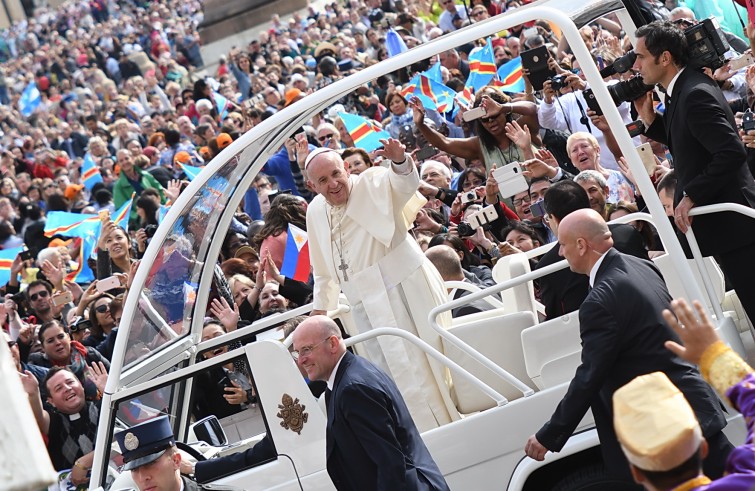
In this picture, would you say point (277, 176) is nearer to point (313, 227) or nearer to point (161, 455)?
point (313, 227)

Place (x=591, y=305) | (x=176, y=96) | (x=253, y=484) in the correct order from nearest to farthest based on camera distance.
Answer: (x=591, y=305) → (x=253, y=484) → (x=176, y=96)

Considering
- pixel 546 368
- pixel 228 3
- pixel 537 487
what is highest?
pixel 228 3

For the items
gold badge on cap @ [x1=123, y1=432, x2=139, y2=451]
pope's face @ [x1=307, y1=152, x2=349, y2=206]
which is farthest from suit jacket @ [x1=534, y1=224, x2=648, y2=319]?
gold badge on cap @ [x1=123, y1=432, x2=139, y2=451]

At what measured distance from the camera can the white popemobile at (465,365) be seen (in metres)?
5.56

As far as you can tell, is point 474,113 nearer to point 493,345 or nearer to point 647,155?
point 647,155

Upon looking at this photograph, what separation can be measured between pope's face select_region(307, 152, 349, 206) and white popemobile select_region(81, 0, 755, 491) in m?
0.25

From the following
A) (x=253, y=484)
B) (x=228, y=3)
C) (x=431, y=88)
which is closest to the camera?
(x=253, y=484)

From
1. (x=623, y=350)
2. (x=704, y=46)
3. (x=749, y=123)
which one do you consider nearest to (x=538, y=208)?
(x=749, y=123)

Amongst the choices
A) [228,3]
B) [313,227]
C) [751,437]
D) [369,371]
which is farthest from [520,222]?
[228,3]

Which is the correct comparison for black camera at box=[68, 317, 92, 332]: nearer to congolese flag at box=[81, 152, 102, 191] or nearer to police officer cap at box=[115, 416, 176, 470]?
police officer cap at box=[115, 416, 176, 470]

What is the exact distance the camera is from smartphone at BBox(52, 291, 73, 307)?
463 inches

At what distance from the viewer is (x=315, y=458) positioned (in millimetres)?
5719

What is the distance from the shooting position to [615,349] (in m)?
4.82

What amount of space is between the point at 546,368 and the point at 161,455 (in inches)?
72.2
